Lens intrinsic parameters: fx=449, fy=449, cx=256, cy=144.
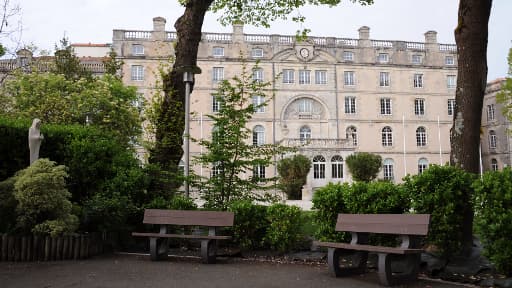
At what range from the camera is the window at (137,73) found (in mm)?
40594

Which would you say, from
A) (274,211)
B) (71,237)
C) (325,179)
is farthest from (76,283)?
(325,179)

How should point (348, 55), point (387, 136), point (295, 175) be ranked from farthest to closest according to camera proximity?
point (387, 136) < point (348, 55) < point (295, 175)

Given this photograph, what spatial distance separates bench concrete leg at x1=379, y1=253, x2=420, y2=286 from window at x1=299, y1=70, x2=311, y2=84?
36.6m

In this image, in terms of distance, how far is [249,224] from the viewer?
863 centimetres

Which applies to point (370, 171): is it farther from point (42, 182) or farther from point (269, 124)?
point (42, 182)

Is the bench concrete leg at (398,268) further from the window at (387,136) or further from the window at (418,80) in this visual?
the window at (418,80)

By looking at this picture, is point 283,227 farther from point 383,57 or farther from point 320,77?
point 383,57

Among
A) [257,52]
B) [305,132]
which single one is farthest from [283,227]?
[257,52]

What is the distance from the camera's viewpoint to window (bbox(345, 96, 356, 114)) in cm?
4322

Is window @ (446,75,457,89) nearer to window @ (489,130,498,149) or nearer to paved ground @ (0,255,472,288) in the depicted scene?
window @ (489,130,498,149)

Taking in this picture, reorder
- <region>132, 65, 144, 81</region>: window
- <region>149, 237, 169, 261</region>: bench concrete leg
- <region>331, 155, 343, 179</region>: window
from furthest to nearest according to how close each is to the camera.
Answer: <region>132, 65, 144, 81</region>: window → <region>331, 155, 343, 179</region>: window → <region>149, 237, 169, 261</region>: bench concrete leg

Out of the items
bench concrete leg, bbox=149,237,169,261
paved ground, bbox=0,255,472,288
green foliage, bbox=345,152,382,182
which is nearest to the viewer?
paved ground, bbox=0,255,472,288

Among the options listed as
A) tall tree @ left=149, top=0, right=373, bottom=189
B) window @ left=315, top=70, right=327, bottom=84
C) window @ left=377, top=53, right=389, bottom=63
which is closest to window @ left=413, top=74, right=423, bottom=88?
window @ left=377, top=53, right=389, bottom=63

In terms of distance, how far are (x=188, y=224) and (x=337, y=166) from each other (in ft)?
105
